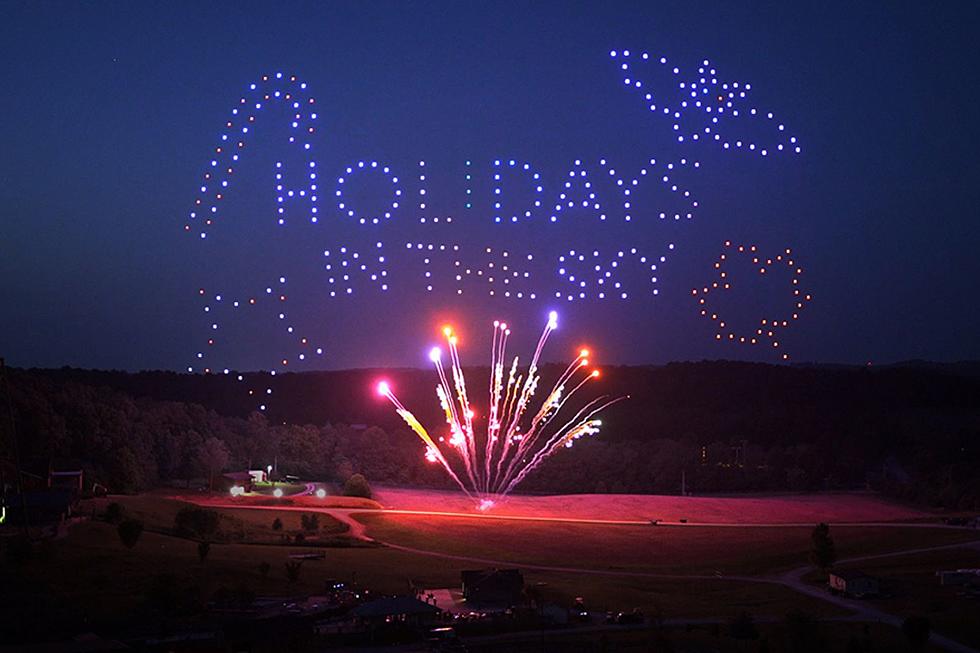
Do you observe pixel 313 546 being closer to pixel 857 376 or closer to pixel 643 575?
pixel 643 575

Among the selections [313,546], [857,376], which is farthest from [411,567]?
[857,376]

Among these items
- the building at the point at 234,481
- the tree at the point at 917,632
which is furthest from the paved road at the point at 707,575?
the building at the point at 234,481

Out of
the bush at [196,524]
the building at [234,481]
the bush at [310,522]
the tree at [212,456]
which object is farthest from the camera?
the tree at [212,456]

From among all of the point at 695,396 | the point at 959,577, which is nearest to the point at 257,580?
the point at 959,577

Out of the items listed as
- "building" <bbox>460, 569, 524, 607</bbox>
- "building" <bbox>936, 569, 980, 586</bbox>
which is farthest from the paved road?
"building" <bbox>460, 569, 524, 607</bbox>

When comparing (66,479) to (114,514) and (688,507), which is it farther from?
(688,507)

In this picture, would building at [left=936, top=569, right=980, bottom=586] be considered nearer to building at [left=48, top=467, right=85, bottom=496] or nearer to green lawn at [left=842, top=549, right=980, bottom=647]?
green lawn at [left=842, top=549, right=980, bottom=647]

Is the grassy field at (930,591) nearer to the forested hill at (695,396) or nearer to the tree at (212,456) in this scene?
the tree at (212,456)
